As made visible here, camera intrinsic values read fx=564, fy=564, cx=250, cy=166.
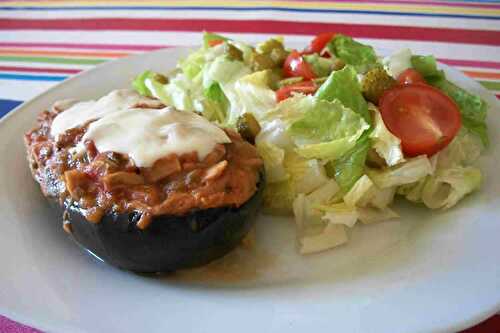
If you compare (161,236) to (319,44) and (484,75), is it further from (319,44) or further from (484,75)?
(484,75)

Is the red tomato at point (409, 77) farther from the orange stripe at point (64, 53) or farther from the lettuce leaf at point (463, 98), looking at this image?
the orange stripe at point (64, 53)

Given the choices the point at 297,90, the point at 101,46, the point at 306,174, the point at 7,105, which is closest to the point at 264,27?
the point at 101,46

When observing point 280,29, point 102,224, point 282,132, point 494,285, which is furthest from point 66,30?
point 494,285

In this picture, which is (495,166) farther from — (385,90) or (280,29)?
(280,29)

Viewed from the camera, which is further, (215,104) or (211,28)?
(211,28)

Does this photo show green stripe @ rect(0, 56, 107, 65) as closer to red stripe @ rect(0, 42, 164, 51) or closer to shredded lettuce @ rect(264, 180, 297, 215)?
red stripe @ rect(0, 42, 164, 51)

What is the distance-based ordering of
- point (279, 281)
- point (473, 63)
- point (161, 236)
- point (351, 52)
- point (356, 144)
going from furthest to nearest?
point (473, 63), point (351, 52), point (356, 144), point (279, 281), point (161, 236)

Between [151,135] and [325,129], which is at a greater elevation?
[151,135]
